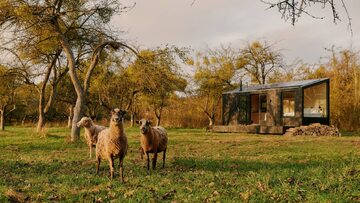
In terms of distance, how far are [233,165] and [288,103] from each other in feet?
67.6

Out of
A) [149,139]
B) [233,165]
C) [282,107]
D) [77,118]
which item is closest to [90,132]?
[149,139]

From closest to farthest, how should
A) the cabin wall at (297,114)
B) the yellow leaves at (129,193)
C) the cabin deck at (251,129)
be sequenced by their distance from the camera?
the yellow leaves at (129,193) → the cabin wall at (297,114) → the cabin deck at (251,129)

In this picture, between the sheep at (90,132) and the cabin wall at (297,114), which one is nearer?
the sheep at (90,132)

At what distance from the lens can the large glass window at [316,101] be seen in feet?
96.8

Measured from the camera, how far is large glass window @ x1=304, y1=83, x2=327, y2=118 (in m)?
29.5

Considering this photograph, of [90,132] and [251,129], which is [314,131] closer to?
[251,129]

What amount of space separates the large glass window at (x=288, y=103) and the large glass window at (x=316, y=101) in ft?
3.11

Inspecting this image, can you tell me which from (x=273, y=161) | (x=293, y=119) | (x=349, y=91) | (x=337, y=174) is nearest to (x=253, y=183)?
(x=337, y=174)

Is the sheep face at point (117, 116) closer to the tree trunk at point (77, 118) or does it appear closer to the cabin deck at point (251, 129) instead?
the tree trunk at point (77, 118)

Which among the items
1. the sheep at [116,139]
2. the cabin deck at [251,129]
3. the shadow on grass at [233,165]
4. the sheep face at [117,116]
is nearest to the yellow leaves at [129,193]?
the sheep at [116,139]

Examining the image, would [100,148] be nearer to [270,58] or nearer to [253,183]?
[253,183]

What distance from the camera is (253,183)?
7395 millimetres

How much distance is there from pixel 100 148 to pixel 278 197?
469 centimetres

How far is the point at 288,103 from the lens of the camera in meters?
30.2
